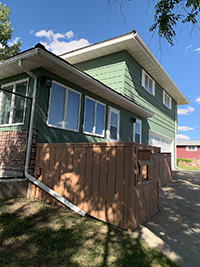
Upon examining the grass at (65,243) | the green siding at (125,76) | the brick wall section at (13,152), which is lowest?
the grass at (65,243)

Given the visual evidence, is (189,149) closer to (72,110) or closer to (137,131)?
(137,131)

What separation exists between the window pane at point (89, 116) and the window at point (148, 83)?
5.25 m

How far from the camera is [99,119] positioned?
736 centimetres

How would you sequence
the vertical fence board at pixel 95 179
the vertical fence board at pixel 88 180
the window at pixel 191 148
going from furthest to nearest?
the window at pixel 191 148, the vertical fence board at pixel 88 180, the vertical fence board at pixel 95 179

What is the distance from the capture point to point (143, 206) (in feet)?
11.7

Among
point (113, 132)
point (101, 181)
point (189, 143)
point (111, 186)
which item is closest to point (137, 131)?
point (113, 132)

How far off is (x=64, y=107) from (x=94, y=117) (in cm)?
160

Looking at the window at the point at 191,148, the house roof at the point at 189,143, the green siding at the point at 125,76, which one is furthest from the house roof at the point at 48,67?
the window at the point at 191,148

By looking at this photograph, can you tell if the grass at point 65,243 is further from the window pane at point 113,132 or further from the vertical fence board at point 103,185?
the window pane at point 113,132

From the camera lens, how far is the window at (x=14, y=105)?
5316 millimetres

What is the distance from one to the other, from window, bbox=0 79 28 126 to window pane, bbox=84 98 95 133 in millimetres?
2205

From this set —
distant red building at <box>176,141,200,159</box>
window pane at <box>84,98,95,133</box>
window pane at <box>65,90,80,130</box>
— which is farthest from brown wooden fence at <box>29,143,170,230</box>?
distant red building at <box>176,141,200,159</box>

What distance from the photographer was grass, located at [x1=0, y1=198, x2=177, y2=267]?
2256 mm

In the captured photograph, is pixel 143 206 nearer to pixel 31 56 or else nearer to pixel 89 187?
pixel 89 187
